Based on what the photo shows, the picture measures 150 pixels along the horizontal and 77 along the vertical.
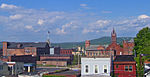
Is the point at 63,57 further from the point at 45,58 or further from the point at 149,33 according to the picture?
the point at 149,33

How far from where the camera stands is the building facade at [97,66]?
3969 cm

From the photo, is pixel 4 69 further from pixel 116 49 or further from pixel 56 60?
pixel 116 49

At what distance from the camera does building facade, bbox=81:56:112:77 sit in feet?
130

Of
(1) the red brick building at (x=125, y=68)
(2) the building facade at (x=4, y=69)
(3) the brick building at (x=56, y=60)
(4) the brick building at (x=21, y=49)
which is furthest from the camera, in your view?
(4) the brick building at (x=21, y=49)

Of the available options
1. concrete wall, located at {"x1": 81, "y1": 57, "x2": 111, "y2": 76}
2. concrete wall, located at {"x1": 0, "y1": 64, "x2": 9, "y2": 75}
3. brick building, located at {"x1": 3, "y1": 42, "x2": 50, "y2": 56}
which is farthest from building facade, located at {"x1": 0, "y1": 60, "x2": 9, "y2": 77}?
brick building, located at {"x1": 3, "y1": 42, "x2": 50, "y2": 56}

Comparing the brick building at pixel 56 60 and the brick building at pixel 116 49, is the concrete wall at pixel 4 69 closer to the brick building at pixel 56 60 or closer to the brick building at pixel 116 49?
the brick building at pixel 56 60

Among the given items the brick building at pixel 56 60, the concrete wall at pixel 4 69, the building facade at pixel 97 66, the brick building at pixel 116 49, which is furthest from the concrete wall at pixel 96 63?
the brick building at pixel 56 60

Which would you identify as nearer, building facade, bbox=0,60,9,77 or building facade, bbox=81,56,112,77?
building facade, bbox=81,56,112,77

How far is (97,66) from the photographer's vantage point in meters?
40.2

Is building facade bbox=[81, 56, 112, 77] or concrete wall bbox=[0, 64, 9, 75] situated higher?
building facade bbox=[81, 56, 112, 77]

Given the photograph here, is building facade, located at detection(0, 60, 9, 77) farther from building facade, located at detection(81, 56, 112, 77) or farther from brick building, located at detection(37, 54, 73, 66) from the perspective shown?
brick building, located at detection(37, 54, 73, 66)

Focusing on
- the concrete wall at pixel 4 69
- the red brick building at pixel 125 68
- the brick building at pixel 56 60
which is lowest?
the brick building at pixel 56 60

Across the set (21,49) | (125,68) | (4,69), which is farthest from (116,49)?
(125,68)

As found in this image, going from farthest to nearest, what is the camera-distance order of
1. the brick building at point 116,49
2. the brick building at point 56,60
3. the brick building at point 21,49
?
1. the brick building at point 21,49
2. the brick building at point 116,49
3. the brick building at point 56,60
